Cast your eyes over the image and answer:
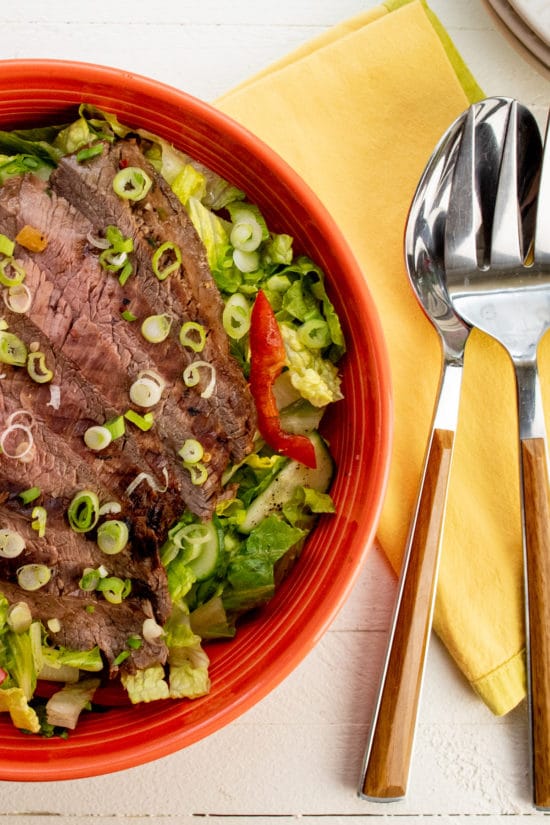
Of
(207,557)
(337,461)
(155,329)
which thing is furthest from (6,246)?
(337,461)

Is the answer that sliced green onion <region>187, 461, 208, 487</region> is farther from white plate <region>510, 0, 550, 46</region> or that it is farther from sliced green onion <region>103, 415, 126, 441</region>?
white plate <region>510, 0, 550, 46</region>

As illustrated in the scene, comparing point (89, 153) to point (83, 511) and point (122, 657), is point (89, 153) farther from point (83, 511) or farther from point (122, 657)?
point (122, 657)

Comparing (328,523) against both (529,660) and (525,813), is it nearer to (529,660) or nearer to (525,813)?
(529,660)

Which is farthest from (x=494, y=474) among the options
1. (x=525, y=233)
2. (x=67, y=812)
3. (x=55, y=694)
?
(x=67, y=812)

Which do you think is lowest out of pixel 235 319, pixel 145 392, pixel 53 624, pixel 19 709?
pixel 19 709

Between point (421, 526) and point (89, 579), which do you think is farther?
point (421, 526)

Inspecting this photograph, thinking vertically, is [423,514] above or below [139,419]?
below

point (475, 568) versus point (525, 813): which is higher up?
point (475, 568)
